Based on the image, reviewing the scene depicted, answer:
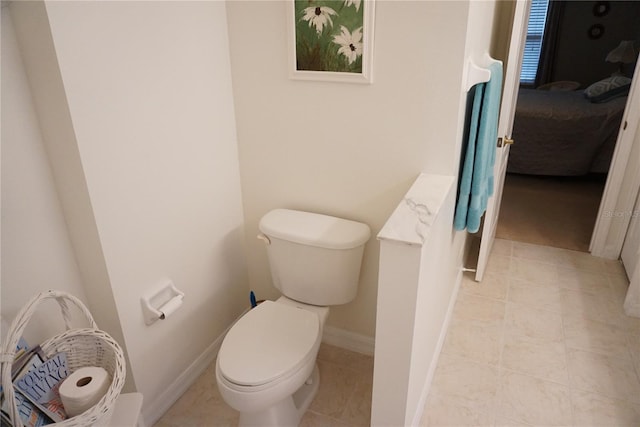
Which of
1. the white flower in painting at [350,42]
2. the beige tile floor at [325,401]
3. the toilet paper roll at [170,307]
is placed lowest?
the beige tile floor at [325,401]

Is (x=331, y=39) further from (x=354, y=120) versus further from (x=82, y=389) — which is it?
(x=82, y=389)

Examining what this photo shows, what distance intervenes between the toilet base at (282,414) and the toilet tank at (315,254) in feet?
1.30

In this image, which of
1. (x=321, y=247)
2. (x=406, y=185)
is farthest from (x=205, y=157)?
(x=406, y=185)

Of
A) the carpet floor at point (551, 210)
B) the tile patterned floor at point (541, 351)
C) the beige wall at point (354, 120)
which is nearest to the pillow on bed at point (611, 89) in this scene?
the carpet floor at point (551, 210)

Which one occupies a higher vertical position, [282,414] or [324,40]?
[324,40]

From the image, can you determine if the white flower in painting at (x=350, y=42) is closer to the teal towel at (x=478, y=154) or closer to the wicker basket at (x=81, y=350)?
the teal towel at (x=478, y=154)

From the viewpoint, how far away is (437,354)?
6.70 feet

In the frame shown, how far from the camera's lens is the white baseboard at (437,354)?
1727mm

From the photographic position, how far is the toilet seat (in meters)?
1.46

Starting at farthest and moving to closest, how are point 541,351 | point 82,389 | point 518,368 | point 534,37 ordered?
point 534,37
point 541,351
point 518,368
point 82,389

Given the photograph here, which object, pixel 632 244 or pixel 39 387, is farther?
pixel 632 244

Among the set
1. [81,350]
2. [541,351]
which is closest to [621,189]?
[541,351]

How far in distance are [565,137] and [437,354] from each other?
300 cm

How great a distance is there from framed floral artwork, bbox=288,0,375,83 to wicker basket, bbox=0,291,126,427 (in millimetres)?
1134
